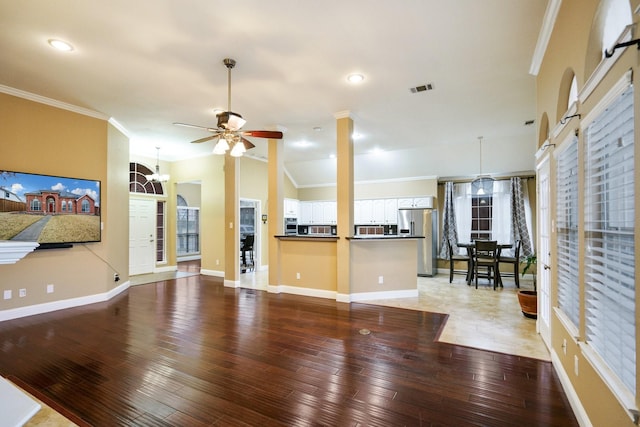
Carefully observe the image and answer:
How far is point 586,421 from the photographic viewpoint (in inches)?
71.9

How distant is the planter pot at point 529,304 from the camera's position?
400cm

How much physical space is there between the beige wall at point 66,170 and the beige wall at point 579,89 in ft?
19.7

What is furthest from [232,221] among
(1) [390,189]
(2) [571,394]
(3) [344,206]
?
(2) [571,394]

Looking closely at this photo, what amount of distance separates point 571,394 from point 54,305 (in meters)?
6.07

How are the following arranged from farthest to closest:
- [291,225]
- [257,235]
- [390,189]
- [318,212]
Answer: [318,212] < [291,225] < [390,189] < [257,235]

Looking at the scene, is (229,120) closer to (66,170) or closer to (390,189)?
(66,170)

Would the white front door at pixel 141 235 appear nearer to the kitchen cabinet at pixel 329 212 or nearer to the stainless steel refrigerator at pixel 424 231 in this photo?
the kitchen cabinet at pixel 329 212

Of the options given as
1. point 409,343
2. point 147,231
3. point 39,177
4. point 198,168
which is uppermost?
point 198,168

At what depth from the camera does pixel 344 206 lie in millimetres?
5027

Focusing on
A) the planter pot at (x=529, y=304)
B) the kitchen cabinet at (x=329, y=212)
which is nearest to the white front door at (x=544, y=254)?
the planter pot at (x=529, y=304)

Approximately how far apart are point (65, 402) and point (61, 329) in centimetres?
197

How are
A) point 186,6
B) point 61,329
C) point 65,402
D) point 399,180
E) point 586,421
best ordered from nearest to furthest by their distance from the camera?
point 586,421 → point 65,402 → point 186,6 → point 61,329 → point 399,180

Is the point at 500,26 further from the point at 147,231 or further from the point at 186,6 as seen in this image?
the point at 147,231

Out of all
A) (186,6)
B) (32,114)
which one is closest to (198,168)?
(32,114)
